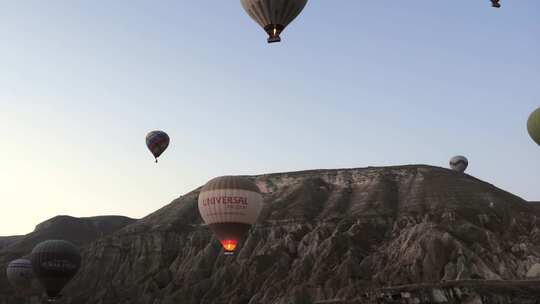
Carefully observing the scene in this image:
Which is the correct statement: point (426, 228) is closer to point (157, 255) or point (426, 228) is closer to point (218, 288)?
point (218, 288)

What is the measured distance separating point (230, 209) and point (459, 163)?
9138 cm

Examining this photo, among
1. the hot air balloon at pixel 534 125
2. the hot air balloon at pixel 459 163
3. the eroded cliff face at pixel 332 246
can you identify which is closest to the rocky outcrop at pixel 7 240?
the eroded cliff face at pixel 332 246

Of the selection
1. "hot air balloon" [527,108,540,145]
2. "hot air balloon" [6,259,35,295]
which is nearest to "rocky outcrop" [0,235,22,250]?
"hot air balloon" [6,259,35,295]

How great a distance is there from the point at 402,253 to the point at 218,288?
24.4 meters

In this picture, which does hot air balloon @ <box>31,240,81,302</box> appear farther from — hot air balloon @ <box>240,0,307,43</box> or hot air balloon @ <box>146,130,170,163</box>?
hot air balloon @ <box>240,0,307,43</box>

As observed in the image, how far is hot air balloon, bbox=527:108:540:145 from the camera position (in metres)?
45.5

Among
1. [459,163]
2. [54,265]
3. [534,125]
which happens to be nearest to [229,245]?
[534,125]

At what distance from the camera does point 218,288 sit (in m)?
80.4

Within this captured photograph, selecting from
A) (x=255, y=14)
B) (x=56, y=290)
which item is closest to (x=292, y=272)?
(x=56, y=290)

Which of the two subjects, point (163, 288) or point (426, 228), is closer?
point (426, 228)

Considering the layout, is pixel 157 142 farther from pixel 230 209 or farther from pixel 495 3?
pixel 495 3

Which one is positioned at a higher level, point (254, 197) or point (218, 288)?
point (254, 197)

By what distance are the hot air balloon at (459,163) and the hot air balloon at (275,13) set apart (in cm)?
9406

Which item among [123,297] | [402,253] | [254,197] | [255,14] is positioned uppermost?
[255,14]
